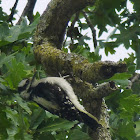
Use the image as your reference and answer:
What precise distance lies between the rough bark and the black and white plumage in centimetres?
8

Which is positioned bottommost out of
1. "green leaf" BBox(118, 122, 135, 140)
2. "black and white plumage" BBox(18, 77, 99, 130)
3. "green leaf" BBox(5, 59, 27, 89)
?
"green leaf" BBox(118, 122, 135, 140)

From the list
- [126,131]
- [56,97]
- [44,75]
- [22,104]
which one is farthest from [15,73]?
[126,131]

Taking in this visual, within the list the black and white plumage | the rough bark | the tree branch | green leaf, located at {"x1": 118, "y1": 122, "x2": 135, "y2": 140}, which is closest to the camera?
the tree branch

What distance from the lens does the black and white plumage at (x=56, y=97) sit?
2.44 meters

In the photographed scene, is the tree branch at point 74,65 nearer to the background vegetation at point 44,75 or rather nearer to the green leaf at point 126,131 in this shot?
the background vegetation at point 44,75

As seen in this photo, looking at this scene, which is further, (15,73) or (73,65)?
(15,73)

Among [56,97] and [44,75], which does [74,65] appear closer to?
[56,97]

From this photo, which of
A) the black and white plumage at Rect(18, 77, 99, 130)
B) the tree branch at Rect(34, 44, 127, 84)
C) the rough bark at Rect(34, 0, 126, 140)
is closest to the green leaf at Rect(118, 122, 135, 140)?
the rough bark at Rect(34, 0, 126, 140)

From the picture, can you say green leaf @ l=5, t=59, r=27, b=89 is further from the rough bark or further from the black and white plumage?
the rough bark

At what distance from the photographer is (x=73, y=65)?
8.14 feet

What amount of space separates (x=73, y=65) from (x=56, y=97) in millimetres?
399

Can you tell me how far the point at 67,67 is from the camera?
2654 millimetres

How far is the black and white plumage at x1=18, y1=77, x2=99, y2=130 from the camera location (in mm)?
2443

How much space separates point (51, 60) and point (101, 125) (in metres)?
0.80
